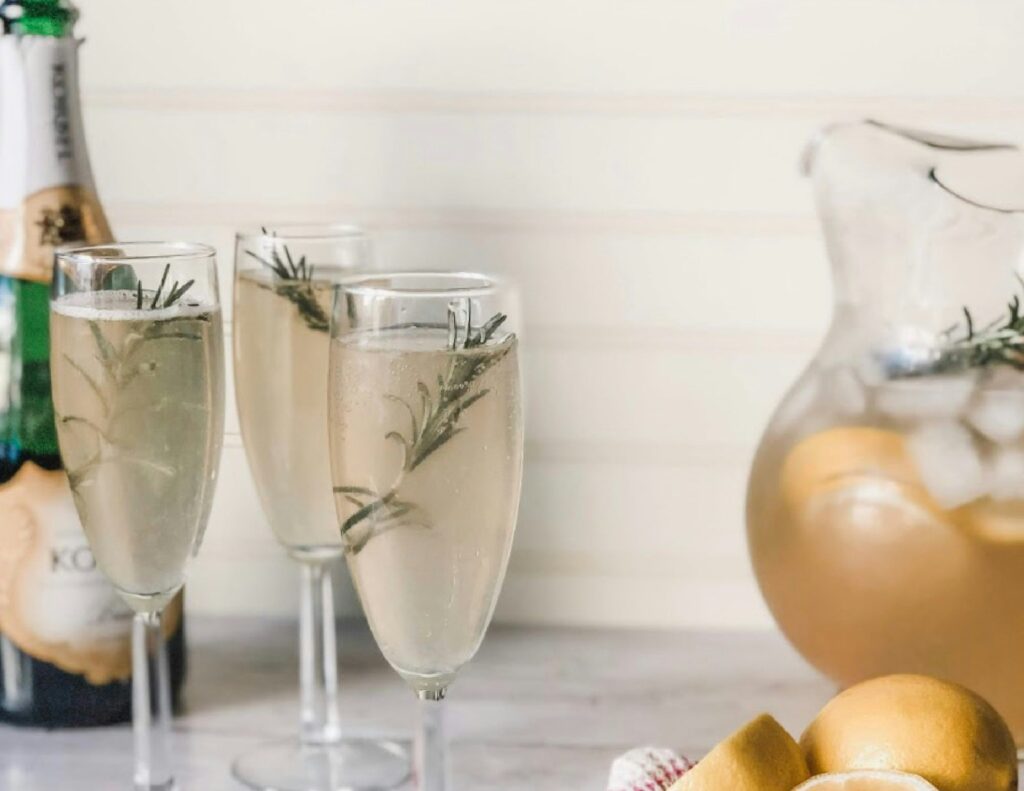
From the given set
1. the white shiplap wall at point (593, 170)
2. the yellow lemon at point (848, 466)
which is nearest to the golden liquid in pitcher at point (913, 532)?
the yellow lemon at point (848, 466)

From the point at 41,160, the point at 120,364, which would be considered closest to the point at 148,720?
the point at 120,364

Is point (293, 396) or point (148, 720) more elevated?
point (293, 396)

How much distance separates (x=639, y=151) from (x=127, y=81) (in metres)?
0.41

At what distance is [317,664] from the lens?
0.96 m

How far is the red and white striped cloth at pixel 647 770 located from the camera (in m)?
0.77

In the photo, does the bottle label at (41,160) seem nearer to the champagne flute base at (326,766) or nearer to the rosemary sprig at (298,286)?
the rosemary sprig at (298,286)

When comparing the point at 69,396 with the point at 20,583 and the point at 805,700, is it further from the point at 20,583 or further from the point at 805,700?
the point at 805,700

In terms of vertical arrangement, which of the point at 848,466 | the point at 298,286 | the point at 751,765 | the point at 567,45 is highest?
the point at 567,45

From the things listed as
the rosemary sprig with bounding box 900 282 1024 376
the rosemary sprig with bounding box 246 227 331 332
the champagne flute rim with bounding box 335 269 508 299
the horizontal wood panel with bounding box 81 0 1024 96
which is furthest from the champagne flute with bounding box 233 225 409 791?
the rosemary sprig with bounding box 900 282 1024 376

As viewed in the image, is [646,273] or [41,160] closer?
[41,160]

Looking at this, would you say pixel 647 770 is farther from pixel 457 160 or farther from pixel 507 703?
pixel 457 160

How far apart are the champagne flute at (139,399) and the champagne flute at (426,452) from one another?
0.11m

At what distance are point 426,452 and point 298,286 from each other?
8.7 inches

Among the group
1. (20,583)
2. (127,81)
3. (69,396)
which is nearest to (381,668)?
(20,583)
